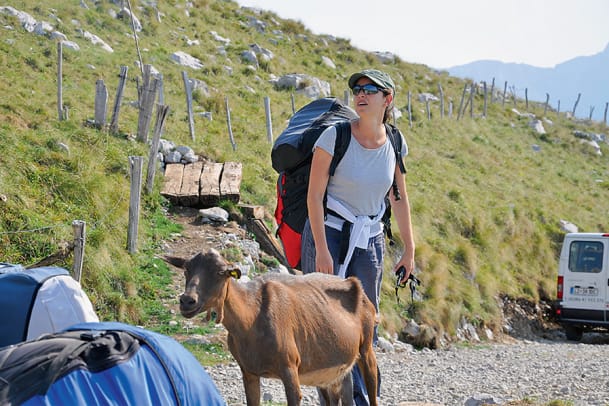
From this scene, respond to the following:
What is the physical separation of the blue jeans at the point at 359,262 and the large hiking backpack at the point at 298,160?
20 centimetres

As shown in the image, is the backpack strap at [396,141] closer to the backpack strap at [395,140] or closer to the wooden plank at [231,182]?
the backpack strap at [395,140]

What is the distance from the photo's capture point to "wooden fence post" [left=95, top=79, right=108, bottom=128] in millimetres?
13398

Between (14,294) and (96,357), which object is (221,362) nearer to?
(14,294)

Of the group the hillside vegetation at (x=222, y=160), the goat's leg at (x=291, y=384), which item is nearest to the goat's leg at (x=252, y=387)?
the goat's leg at (x=291, y=384)

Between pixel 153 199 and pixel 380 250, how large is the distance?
712 cm

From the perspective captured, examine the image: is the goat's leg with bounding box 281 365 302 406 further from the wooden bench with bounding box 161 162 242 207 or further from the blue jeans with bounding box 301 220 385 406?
the wooden bench with bounding box 161 162 242 207

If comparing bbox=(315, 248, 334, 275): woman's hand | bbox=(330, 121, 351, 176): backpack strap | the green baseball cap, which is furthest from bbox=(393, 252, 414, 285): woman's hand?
the green baseball cap

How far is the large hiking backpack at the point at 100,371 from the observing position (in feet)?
8.98

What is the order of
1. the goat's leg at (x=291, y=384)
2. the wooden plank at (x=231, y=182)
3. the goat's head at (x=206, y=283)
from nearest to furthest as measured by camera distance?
the goat's head at (x=206, y=283) < the goat's leg at (x=291, y=384) < the wooden plank at (x=231, y=182)

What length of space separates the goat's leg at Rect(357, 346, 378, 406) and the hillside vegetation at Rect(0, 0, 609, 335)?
4.40 m

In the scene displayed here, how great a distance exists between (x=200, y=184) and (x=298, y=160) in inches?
291

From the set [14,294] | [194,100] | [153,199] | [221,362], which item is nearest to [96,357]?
[14,294]

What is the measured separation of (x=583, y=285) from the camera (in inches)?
626

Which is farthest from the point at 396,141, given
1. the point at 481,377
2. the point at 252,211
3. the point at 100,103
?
the point at 100,103
